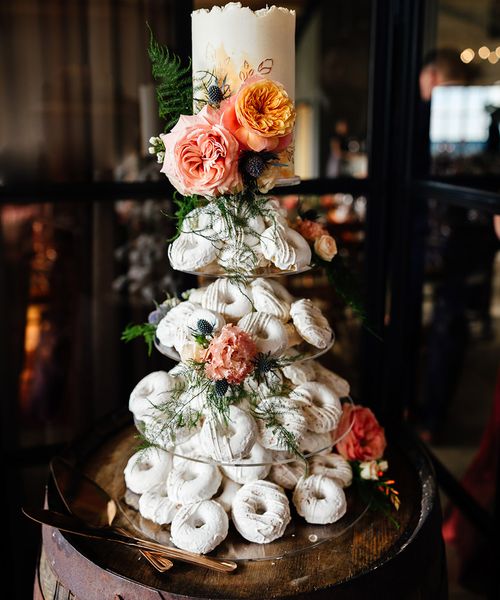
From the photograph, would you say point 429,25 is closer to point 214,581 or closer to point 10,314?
point 10,314

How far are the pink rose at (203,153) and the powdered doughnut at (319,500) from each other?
0.53 metres

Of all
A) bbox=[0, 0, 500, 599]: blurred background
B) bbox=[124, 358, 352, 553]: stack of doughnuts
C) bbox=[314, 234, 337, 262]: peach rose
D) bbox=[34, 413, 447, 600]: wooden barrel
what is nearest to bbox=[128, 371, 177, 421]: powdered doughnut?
bbox=[124, 358, 352, 553]: stack of doughnuts

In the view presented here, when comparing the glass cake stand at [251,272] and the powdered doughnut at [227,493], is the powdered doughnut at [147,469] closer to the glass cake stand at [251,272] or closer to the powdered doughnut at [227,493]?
the powdered doughnut at [227,493]

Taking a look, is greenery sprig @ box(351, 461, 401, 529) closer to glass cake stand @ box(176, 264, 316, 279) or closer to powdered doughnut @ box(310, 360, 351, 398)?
powdered doughnut @ box(310, 360, 351, 398)

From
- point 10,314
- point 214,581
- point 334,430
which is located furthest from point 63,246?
point 214,581

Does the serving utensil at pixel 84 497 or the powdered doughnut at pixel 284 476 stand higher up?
the powdered doughnut at pixel 284 476

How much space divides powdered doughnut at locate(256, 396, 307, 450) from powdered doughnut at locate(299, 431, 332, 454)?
70mm

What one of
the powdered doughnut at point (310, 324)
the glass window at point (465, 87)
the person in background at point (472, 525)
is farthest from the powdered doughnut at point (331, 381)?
the glass window at point (465, 87)

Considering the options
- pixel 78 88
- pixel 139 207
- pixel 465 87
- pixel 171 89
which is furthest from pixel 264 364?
pixel 465 87

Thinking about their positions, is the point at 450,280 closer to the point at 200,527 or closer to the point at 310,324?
the point at 310,324

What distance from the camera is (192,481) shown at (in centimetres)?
109

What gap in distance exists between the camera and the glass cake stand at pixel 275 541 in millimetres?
1044

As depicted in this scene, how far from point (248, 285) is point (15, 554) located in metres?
1.20

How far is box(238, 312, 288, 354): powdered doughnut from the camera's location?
1.02 metres
